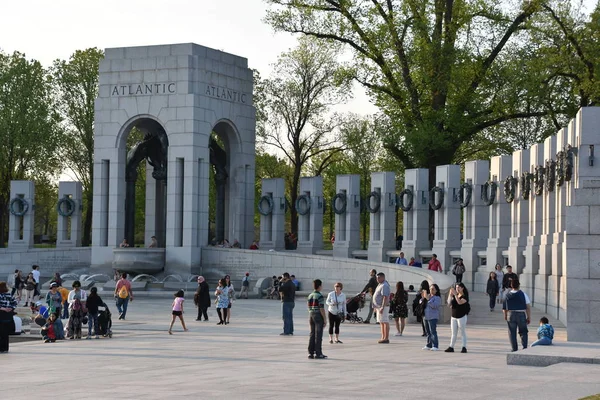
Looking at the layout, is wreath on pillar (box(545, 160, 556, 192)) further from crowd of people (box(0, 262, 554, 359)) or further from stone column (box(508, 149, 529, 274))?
stone column (box(508, 149, 529, 274))

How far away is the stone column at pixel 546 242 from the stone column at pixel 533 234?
0.43 m

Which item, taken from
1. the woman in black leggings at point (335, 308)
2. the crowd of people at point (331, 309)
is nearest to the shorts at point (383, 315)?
the crowd of people at point (331, 309)

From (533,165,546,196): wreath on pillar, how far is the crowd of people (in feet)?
9.35

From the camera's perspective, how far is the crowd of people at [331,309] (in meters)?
21.6

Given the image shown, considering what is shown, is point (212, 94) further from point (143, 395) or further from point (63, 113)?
point (143, 395)

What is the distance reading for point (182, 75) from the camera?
47656 mm

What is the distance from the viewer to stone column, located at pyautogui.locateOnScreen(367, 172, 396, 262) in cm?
4619

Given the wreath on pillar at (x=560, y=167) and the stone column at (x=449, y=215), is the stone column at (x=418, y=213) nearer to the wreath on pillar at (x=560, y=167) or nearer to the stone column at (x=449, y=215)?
the stone column at (x=449, y=215)

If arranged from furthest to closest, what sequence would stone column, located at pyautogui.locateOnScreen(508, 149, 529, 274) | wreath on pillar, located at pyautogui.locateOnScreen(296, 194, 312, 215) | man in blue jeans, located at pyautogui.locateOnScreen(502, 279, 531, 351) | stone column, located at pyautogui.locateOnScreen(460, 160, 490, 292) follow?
wreath on pillar, located at pyautogui.locateOnScreen(296, 194, 312, 215) < stone column, located at pyautogui.locateOnScreen(460, 160, 490, 292) < stone column, located at pyautogui.locateOnScreen(508, 149, 529, 274) < man in blue jeans, located at pyautogui.locateOnScreen(502, 279, 531, 351)

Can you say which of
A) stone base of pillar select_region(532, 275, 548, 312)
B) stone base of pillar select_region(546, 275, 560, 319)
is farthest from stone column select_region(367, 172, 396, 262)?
stone base of pillar select_region(546, 275, 560, 319)

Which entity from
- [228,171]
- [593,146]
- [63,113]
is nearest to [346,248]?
[228,171]

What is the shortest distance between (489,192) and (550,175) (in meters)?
7.82

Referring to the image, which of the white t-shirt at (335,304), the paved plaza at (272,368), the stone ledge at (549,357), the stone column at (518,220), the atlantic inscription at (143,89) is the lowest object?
the paved plaza at (272,368)

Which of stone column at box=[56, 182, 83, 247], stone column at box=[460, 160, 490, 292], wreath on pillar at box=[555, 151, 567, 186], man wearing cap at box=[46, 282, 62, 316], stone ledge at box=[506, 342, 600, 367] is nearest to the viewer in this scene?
stone ledge at box=[506, 342, 600, 367]
